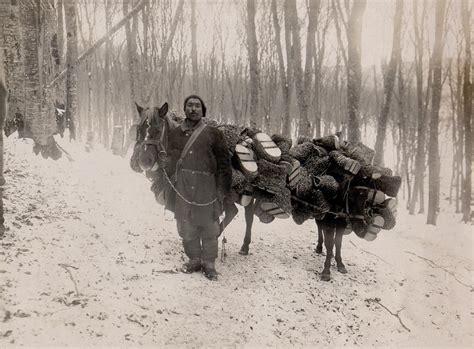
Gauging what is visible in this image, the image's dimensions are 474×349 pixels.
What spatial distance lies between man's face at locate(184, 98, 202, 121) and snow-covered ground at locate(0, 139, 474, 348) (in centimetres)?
176

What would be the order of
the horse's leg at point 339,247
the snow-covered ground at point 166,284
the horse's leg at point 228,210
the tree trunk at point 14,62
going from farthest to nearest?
1. the horse's leg at point 339,247
2. the horse's leg at point 228,210
3. the tree trunk at point 14,62
4. the snow-covered ground at point 166,284

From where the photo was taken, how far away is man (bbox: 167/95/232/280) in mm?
4406

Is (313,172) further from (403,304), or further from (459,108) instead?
(459,108)

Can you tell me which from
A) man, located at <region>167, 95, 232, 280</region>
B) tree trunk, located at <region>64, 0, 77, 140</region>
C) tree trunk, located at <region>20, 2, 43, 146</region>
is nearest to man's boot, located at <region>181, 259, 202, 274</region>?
man, located at <region>167, 95, 232, 280</region>

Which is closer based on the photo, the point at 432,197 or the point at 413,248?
the point at 413,248

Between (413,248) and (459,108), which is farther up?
(459,108)

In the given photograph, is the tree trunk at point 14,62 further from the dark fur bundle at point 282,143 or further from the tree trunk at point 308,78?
the tree trunk at point 308,78

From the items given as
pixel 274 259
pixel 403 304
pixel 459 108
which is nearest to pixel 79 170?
pixel 274 259

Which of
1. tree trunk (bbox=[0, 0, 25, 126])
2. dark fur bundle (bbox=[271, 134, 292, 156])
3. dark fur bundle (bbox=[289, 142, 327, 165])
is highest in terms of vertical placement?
tree trunk (bbox=[0, 0, 25, 126])

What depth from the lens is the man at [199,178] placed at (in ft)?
14.5

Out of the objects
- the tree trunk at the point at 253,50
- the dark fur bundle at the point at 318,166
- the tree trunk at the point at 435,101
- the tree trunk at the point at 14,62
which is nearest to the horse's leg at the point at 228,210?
the dark fur bundle at the point at 318,166

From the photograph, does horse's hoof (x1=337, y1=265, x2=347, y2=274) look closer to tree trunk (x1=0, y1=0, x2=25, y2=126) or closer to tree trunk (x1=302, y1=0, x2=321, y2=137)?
tree trunk (x1=0, y1=0, x2=25, y2=126)

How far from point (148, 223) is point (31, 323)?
2898mm

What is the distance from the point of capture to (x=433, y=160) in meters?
11.4
